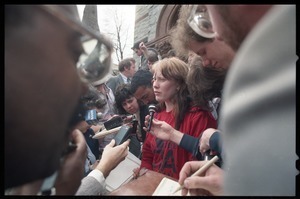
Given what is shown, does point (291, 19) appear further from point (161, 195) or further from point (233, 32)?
point (161, 195)

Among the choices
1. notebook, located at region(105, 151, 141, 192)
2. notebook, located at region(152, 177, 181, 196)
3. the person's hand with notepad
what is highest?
the person's hand with notepad

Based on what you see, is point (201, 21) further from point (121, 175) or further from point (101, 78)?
point (121, 175)

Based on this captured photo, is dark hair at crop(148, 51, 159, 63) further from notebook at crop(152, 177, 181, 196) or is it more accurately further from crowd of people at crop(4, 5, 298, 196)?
notebook at crop(152, 177, 181, 196)

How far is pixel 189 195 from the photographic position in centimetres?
90

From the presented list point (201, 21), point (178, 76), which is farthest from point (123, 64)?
point (201, 21)

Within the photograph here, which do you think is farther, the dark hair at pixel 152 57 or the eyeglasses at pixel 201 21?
the dark hair at pixel 152 57

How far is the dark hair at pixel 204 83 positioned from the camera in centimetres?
161

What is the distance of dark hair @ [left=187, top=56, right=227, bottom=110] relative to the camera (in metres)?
1.61

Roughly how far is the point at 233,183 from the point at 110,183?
0.88 metres

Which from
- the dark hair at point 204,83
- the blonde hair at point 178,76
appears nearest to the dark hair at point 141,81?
the blonde hair at point 178,76

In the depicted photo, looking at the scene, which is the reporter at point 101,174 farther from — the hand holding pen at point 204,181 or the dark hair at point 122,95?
the dark hair at point 122,95

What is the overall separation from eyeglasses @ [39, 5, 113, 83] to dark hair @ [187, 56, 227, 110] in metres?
0.87

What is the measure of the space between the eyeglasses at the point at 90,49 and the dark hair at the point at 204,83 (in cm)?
87

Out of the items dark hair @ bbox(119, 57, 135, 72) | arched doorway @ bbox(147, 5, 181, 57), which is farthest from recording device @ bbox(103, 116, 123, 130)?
dark hair @ bbox(119, 57, 135, 72)
